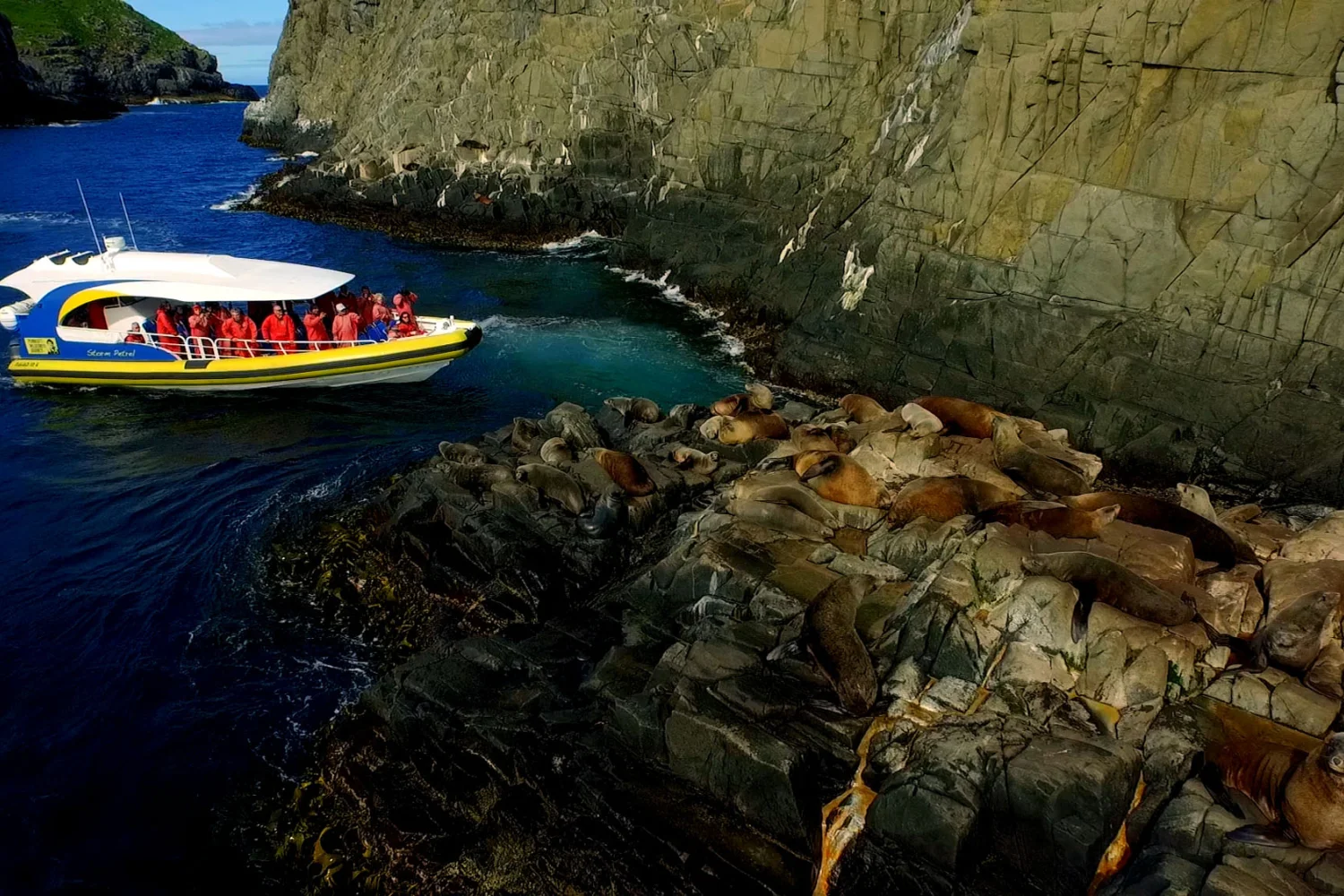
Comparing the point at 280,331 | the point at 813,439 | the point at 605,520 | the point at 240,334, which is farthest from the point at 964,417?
the point at 240,334

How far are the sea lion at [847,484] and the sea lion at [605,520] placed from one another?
3.25m

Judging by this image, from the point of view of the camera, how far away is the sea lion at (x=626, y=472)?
49.8ft

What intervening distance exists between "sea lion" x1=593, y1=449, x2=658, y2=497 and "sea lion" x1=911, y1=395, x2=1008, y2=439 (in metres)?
5.40

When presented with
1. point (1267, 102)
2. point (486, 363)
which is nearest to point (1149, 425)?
point (1267, 102)

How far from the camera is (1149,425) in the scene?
17.7 m

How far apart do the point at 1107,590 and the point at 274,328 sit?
19958mm

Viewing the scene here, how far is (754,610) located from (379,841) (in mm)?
5265

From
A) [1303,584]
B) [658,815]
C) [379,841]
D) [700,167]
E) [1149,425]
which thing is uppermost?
[700,167]

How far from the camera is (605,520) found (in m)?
14.6

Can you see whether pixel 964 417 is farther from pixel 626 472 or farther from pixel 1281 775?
pixel 1281 775

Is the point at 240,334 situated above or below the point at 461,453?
above

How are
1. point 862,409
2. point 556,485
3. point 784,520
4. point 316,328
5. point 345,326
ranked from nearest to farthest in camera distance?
point 784,520, point 556,485, point 862,409, point 345,326, point 316,328

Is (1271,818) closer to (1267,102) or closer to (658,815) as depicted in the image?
(658,815)

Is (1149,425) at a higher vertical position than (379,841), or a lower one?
higher
